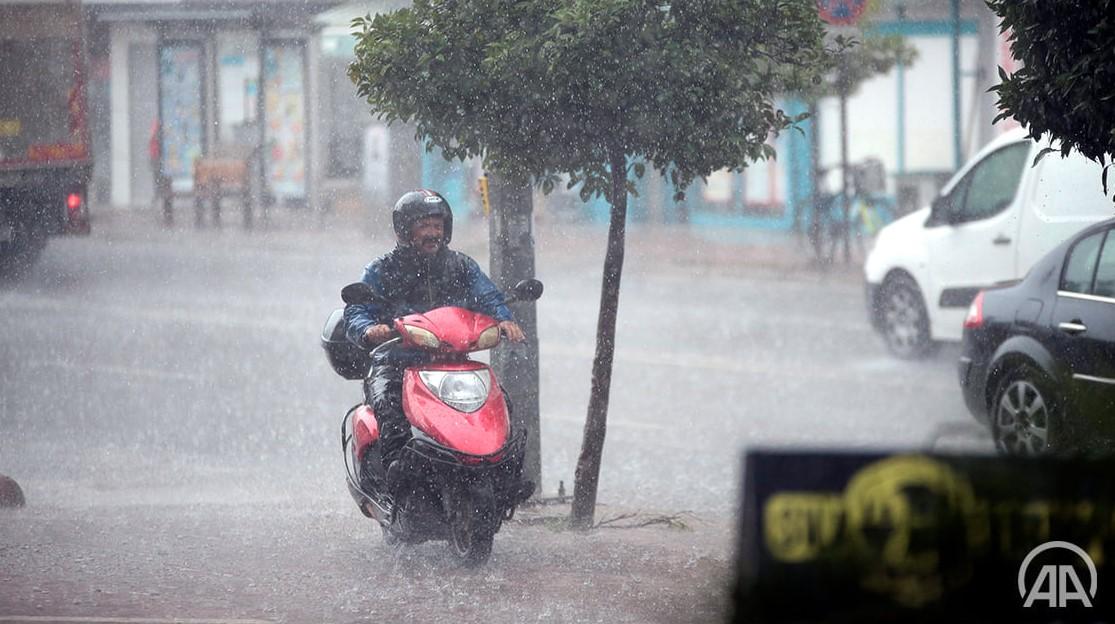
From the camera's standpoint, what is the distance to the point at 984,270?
12586 mm

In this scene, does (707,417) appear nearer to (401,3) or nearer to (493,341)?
(493,341)

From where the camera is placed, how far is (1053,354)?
8.49 meters

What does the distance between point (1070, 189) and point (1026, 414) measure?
144 inches

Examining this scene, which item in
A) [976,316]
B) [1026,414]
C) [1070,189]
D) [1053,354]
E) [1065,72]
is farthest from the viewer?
[1070,189]

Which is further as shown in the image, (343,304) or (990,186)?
(343,304)

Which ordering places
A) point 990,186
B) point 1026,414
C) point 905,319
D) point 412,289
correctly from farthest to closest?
point 905,319 → point 990,186 → point 1026,414 → point 412,289

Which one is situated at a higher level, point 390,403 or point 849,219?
point 849,219

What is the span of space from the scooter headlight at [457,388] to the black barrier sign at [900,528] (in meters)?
3.95

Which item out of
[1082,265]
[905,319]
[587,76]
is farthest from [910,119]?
[587,76]

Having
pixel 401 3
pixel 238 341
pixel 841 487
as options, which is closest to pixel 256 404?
pixel 238 341

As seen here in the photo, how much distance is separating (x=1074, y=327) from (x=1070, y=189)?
376 centimetres

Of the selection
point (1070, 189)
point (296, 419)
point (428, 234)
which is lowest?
point (296, 419)

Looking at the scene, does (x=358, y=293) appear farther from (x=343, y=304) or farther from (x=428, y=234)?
(x=343, y=304)

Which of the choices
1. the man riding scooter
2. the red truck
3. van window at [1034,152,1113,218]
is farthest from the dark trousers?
the red truck
